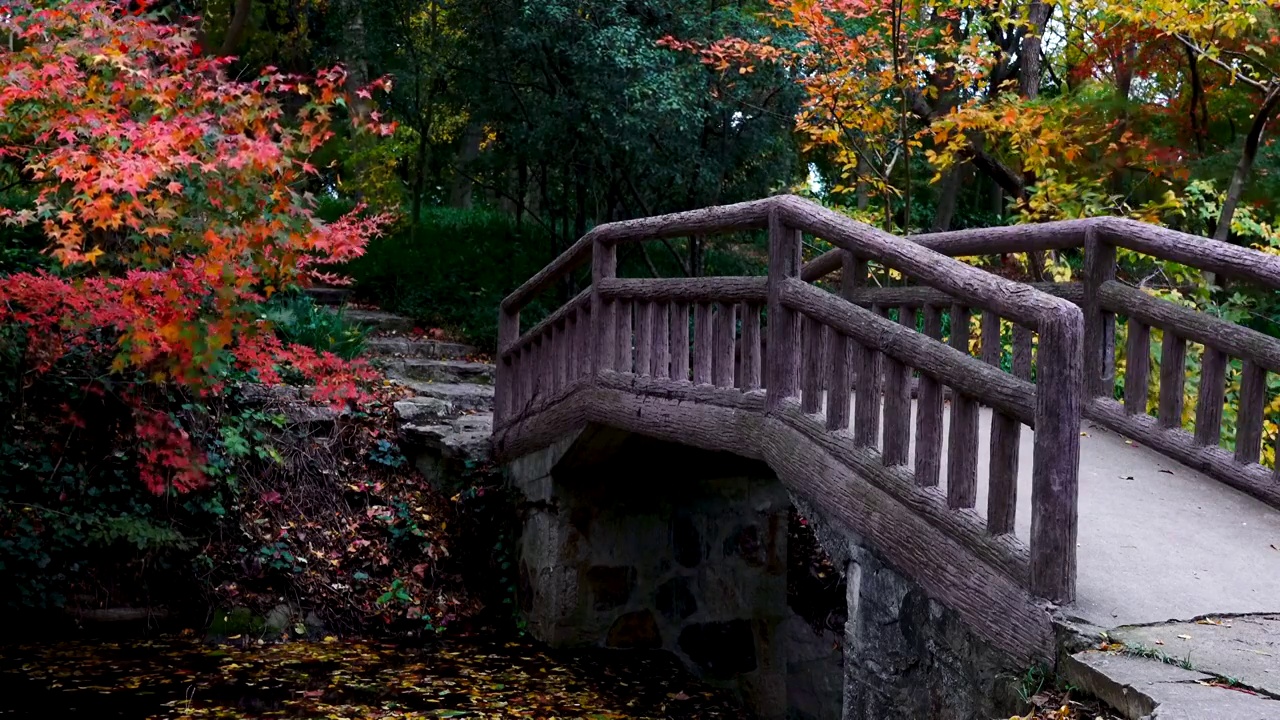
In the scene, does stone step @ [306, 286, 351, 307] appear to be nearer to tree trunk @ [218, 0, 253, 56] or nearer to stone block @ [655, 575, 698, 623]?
tree trunk @ [218, 0, 253, 56]

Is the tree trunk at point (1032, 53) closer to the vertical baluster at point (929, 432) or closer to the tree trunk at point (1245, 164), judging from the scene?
the tree trunk at point (1245, 164)

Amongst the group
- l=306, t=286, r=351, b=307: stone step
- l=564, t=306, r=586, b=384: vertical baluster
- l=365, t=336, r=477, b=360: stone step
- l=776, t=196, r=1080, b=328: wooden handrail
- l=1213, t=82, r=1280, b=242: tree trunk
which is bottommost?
l=365, t=336, r=477, b=360: stone step

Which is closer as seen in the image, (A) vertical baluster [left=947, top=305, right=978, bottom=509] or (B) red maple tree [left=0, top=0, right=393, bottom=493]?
(A) vertical baluster [left=947, top=305, right=978, bottom=509]

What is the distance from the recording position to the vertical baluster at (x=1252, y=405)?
4.28m

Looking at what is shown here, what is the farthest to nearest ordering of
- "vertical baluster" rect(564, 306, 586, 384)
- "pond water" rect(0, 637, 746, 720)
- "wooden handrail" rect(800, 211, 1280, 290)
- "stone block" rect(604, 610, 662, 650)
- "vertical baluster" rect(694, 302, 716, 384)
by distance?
"stone block" rect(604, 610, 662, 650)
"vertical baluster" rect(564, 306, 586, 384)
"pond water" rect(0, 637, 746, 720)
"vertical baluster" rect(694, 302, 716, 384)
"wooden handrail" rect(800, 211, 1280, 290)

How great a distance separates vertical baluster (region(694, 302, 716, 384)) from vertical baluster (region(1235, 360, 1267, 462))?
2.16 metres

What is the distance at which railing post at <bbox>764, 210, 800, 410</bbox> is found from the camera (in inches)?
190

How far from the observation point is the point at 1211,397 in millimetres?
4535

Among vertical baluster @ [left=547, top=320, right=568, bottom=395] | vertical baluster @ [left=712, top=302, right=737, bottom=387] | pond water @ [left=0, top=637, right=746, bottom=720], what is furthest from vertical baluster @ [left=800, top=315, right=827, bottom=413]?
vertical baluster @ [left=547, top=320, right=568, bottom=395]

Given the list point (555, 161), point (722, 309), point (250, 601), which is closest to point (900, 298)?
point (722, 309)

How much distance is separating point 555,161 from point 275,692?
7.08m

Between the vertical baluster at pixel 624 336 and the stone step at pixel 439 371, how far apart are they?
384cm

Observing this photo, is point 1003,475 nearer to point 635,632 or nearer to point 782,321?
point 782,321

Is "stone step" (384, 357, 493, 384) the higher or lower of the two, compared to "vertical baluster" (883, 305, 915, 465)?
lower
